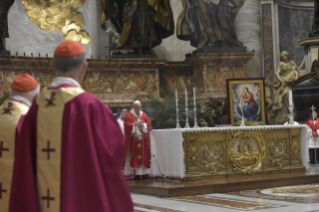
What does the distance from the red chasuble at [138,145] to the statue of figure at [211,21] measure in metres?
5.02

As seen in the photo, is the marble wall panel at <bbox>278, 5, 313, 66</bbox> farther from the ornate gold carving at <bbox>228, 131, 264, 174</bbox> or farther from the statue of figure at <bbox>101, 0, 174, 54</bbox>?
the ornate gold carving at <bbox>228, 131, 264, 174</bbox>

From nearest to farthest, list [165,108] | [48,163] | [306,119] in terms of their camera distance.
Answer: [48,163] < [165,108] < [306,119]

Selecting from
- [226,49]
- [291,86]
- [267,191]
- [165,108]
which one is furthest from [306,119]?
[267,191]

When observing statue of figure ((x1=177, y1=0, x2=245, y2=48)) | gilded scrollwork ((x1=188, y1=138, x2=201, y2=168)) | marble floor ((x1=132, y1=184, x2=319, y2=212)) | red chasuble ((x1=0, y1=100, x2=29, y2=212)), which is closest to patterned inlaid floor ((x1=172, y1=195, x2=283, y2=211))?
marble floor ((x1=132, y1=184, x2=319, y2=212))

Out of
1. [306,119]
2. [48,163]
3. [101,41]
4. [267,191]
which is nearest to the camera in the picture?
[48,163]

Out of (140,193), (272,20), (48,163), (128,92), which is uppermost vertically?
(272,20)

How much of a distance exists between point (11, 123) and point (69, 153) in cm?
86

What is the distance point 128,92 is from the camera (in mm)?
12648

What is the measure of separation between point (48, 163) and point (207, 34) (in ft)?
35.4

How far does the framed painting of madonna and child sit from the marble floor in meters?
1.93

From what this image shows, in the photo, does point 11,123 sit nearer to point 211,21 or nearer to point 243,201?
point 243,201

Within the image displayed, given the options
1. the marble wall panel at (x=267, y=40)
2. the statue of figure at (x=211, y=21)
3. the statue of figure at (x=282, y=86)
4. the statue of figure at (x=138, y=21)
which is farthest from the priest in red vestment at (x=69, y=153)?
the marble wall panel at (x=267, y=40)

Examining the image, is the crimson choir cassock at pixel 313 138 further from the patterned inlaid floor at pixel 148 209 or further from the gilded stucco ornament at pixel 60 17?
the patterned inlaid floor at pixel 148 209

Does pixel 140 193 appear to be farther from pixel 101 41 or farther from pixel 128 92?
pixel 101 41
